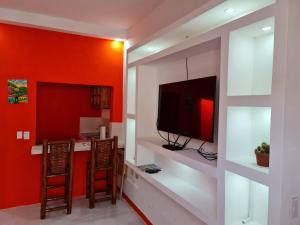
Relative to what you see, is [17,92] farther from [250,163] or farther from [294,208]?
[294,208]

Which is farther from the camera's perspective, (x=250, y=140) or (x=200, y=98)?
(x=200, y=98)

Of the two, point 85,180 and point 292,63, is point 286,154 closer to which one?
point 292,63

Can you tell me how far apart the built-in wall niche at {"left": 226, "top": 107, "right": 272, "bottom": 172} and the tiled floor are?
206 cm

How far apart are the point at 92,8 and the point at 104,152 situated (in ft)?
6.79

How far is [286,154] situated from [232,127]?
0.40 meters

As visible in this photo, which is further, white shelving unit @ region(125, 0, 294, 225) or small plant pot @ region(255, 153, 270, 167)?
small plant pot @ region(255, 153, 270, 167)

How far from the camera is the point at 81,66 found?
12.4 feet

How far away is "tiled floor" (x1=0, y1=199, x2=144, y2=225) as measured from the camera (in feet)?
9.91

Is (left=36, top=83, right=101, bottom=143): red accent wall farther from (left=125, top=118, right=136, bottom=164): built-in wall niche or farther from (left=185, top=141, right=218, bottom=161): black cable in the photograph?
(left=185, top=141, right=218, bottom=161): black cable

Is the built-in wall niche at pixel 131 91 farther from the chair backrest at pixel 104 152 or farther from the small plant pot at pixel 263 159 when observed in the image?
the small plant pot at pixel 263 159

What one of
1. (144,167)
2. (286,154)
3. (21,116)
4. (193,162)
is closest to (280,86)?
(286,154)

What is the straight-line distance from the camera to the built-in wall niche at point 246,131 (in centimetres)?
155

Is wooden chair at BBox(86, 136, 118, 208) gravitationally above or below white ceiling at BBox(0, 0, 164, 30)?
below

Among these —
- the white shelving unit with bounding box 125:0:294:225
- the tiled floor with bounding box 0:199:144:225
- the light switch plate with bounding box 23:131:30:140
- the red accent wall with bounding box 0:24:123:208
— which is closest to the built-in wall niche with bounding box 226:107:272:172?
the white shelving unit with bounding box 125:0:294:225
